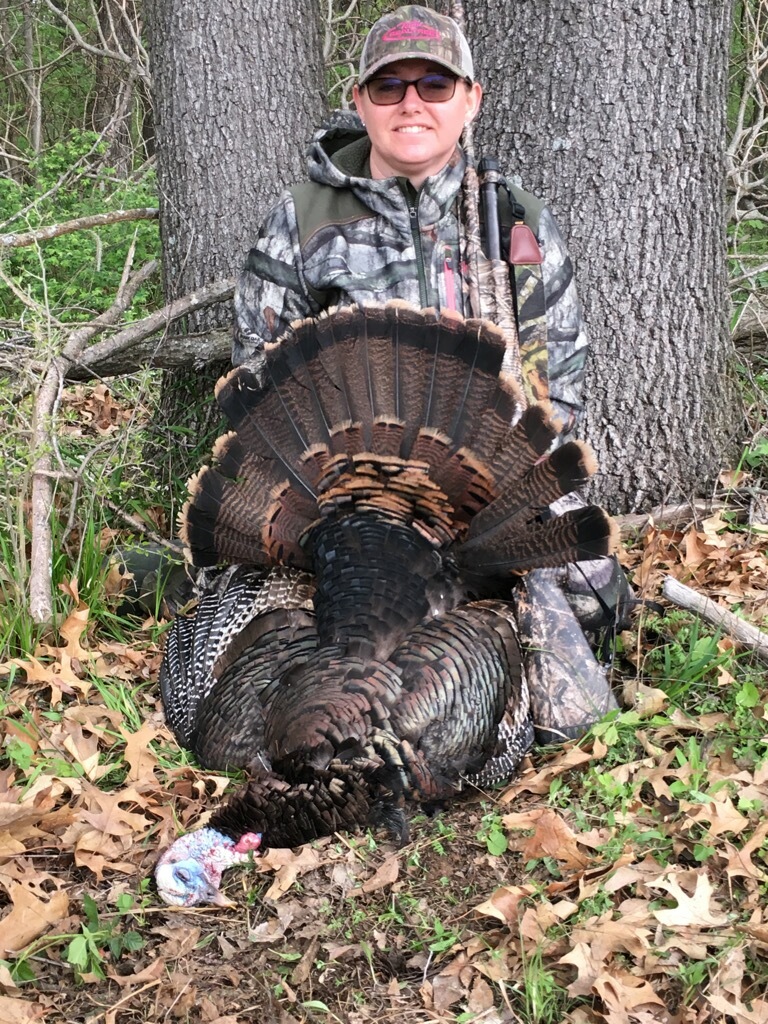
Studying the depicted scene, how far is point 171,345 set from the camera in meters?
4.23

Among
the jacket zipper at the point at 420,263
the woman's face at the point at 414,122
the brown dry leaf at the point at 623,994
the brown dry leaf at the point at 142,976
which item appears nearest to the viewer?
the brown dry leaf at the point at 623,994

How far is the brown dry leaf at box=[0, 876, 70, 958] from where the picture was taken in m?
2.39

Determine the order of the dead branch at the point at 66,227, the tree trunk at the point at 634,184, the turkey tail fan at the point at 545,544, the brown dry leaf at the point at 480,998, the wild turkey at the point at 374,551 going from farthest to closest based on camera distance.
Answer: the dead branch at the point at 66,227 → the tree trunk at the point at 634,184 → the turkey tail fan at the point at 545,544 → the wild turkey at the point at 374,551 → the brown dry leaf at the point at 480,998

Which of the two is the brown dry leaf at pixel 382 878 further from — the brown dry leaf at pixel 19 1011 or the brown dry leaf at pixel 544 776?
the brown dry leaf at pixel 19 1011

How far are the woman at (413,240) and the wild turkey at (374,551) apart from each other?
0.18 metres

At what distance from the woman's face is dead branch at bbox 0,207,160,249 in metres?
1.54

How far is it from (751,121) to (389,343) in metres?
6.33

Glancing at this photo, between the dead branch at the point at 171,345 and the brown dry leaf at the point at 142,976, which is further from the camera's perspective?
the dead branch at the point at 171,345

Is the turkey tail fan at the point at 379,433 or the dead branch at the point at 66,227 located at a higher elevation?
the dead branch at the point at 66,227

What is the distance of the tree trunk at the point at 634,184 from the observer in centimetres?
365

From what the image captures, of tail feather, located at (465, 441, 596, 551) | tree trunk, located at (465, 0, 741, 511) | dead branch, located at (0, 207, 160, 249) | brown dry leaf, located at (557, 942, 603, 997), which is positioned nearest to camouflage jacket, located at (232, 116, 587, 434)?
tree trunk, located at (465, 0, 741, 511)

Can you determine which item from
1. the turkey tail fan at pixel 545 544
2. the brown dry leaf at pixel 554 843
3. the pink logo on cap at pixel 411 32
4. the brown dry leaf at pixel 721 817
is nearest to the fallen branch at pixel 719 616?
the turkey tail fan at pixel 545 544

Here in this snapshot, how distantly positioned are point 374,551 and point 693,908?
1.37m

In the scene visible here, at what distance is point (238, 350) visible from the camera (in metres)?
3.50
